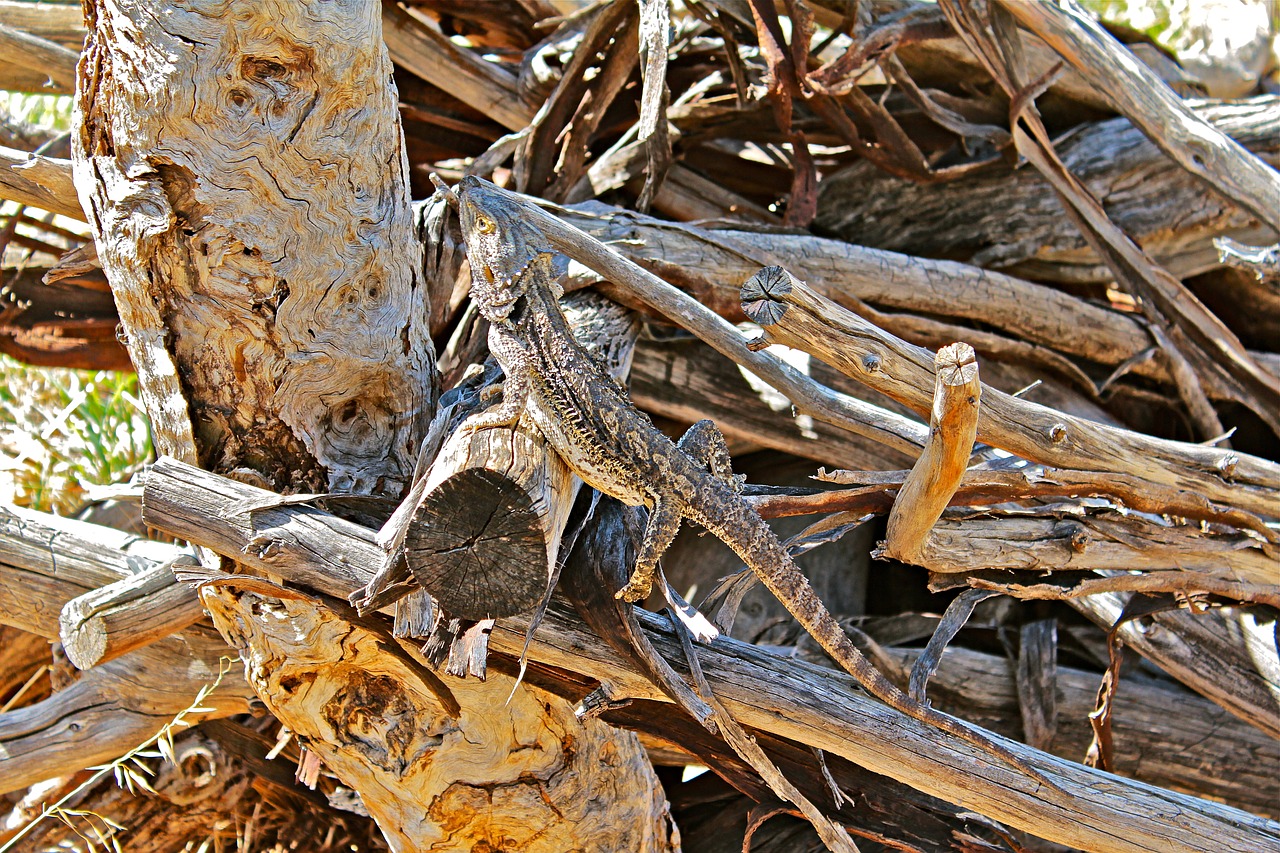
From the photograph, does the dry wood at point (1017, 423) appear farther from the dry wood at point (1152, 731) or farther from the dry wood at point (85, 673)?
the dry wood at point (85, 673)

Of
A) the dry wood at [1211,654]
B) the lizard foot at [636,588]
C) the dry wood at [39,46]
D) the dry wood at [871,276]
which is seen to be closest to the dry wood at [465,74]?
the dry wood at [871,276]

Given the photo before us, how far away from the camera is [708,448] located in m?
2.42

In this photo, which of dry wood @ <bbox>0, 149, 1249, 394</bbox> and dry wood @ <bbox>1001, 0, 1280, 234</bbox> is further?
dry wood @ <bbox>1001, 0, 1280, 234</bbox>

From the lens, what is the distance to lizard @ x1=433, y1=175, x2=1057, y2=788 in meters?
2.12

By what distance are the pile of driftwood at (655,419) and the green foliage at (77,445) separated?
0.56 m

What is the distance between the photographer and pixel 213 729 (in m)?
3.39

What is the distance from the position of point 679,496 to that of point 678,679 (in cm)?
41

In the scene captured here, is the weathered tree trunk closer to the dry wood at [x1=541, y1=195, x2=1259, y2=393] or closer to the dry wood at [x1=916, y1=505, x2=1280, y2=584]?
the dry wood at [x1=541, y1=195, x2=1259, y2=393]

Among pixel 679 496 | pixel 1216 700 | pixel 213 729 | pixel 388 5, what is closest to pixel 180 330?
pixel 679 496

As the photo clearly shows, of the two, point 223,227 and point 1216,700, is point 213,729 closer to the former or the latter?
point 223,227

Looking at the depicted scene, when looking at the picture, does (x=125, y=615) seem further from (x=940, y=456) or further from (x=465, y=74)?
(x=465, y=74)

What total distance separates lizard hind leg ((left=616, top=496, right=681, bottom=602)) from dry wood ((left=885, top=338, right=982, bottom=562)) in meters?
0.52

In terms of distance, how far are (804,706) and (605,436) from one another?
30.9 inches

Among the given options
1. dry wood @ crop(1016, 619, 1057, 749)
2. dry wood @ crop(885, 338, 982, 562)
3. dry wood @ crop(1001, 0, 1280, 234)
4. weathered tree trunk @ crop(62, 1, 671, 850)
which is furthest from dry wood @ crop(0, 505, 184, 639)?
dry wood @ crop(1001, 0, 1280, 234)
